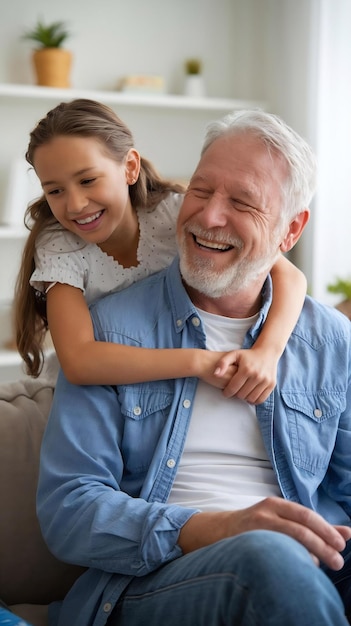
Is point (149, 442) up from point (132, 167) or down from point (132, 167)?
down

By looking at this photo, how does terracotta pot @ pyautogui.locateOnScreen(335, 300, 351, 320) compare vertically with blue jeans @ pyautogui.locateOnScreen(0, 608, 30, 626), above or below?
below

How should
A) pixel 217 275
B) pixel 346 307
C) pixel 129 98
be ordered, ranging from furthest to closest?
pixel 129 98 → pixel 346 307 → pixel 217 275

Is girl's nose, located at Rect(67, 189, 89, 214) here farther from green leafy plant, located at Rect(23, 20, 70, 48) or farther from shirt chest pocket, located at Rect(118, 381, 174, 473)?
green leafy plant, located at Rect(23, 20, 70, 48)

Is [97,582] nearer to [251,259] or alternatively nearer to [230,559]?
[230,559]

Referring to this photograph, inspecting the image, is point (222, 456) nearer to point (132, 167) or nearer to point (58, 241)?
point (58, 241)

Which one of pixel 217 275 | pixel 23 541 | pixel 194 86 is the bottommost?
pixel 23 541

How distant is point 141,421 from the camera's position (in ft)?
5.45

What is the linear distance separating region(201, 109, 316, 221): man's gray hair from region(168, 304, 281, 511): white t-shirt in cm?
44

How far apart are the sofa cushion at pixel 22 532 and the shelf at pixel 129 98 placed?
2.91m

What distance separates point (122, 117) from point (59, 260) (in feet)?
10.5

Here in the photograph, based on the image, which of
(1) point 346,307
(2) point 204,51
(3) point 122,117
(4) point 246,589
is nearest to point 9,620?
(4) point 246,589

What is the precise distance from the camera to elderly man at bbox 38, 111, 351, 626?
4.66ft

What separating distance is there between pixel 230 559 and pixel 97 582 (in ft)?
1.24

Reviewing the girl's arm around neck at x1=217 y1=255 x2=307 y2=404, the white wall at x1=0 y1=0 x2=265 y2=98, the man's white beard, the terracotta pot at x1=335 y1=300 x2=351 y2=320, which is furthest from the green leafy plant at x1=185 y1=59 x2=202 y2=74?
the man's white beard
